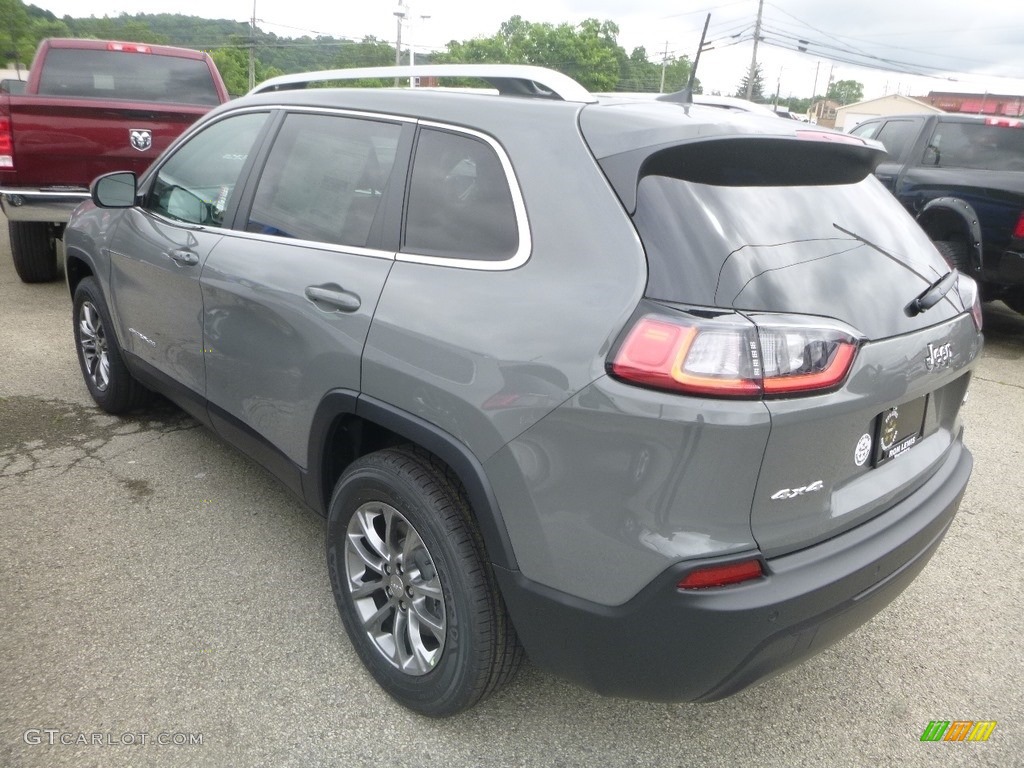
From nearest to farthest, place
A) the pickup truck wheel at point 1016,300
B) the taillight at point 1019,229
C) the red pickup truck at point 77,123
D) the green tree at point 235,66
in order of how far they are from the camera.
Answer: the red pickup truck at point 77,123
the taillight at point 1019,229
the pickup truck wheel at point 1016,300
the green tree at point 235,66

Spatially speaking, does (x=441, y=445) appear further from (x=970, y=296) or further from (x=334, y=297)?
(x=970, y=296)

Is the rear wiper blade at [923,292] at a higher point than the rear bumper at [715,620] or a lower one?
higher

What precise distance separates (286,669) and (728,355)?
5.68ft

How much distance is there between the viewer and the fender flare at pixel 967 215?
6602 millimetres

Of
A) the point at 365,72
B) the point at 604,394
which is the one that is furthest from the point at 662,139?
the point at 365,72

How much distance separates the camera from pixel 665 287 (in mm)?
1775

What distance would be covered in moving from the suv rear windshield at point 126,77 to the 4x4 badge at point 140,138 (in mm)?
A: 1199

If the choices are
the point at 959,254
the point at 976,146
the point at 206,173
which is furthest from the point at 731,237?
the point at 976,146

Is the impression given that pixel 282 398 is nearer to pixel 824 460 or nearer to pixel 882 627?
pixel 824 460

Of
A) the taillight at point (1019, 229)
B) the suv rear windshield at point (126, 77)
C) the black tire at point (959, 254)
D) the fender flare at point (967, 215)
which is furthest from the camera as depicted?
the suv rear windshield at point (126, 77)

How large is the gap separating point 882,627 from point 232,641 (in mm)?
2253

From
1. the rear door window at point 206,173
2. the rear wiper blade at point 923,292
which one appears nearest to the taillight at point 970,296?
the rear wiper blade at point 923,292

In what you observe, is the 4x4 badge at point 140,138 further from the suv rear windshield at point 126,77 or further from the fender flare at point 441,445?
the fender flare at point 441,445

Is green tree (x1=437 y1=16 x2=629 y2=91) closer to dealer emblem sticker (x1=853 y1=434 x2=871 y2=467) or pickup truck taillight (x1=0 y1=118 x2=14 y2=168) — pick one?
pickup truck taillight (x1=0 y1=118 x2=14 y2=168)
